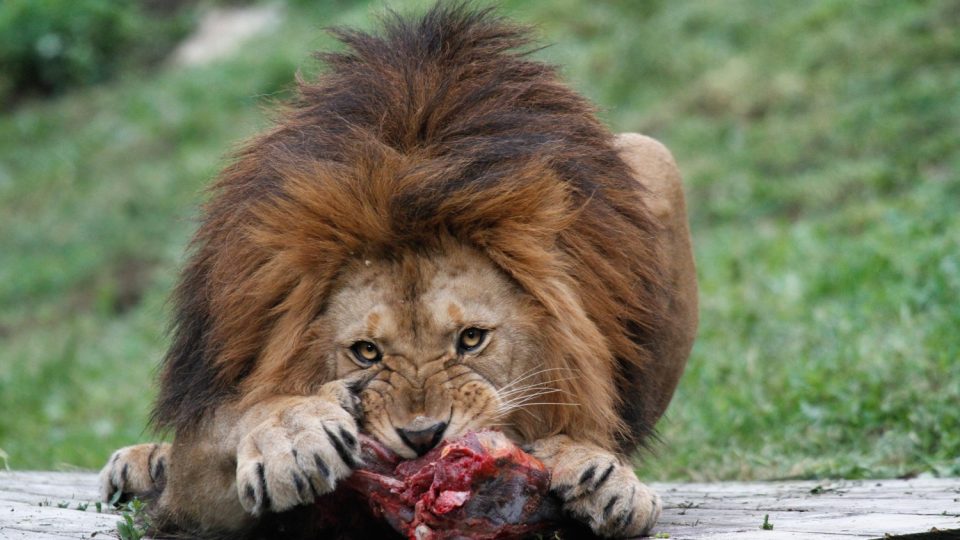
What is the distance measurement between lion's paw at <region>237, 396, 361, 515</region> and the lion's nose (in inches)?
5.1

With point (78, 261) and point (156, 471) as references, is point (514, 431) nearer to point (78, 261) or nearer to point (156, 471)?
point (156, 471)

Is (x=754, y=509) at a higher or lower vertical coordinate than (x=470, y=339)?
lower

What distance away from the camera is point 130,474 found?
14.0 ft

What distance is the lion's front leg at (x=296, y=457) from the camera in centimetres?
302

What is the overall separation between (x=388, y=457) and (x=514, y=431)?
0.41m

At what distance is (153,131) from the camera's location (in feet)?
51.0

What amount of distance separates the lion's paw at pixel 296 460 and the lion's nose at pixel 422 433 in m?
0.13

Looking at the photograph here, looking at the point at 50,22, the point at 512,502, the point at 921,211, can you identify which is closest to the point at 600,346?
the point at 512,502

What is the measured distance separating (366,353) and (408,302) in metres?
0.17

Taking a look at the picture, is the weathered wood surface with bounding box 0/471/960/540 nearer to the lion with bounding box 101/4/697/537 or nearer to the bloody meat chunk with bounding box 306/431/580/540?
the lion with bounding box 101/4/697/537

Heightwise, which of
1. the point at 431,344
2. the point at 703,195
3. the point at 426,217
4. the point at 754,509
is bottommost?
the point at 754,509

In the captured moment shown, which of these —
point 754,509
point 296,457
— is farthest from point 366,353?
point 754,509

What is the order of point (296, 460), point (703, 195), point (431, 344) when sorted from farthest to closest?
point (703, 195) → point (431, 344) → point (296, 460)

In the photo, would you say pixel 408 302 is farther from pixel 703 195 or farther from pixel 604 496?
pixel 703 195
